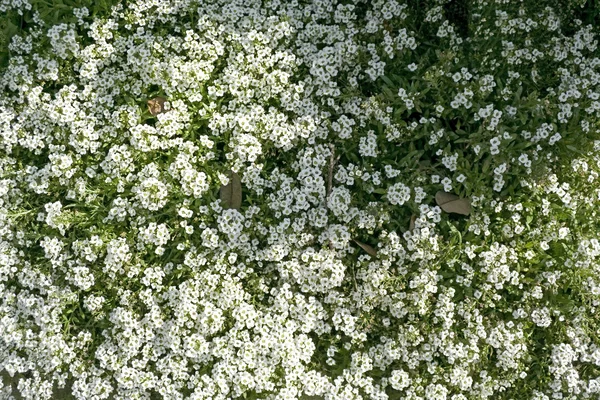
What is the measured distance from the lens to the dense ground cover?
4.41 m

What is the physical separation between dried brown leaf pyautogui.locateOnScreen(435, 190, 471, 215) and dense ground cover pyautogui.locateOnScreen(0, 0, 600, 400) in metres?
0.02

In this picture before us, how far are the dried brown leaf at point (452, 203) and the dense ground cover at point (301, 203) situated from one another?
17 millimetres

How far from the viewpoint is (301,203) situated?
457 centimetres

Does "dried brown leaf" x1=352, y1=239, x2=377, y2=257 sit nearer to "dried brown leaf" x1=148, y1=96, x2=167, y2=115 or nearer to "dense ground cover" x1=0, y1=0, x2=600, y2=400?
"dense ground cover" x1=0, y1=0, x2=600, y2=400

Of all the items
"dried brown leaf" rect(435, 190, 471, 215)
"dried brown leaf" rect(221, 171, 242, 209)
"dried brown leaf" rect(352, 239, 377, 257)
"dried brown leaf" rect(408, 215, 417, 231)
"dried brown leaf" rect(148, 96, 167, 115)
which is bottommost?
"dried brown leaf" rect(352, 239, 377, 257)

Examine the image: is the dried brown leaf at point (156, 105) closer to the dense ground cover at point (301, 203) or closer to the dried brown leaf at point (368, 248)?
the dense ground cover at point (301, 203)

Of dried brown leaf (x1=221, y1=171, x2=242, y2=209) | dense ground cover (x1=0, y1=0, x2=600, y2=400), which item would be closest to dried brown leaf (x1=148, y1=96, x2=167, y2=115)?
dense ground cover (x1=0, y1=0, x2=600, y2=400)

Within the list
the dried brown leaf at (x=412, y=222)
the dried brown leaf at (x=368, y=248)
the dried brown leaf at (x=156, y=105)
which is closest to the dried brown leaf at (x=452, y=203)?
the dried brown leaf at (x=412, y=222)

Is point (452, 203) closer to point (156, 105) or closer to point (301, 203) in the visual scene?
point (301, 203)

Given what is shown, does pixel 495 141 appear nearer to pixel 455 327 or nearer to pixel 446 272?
pixel 446 272

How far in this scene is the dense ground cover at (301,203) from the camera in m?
4.41

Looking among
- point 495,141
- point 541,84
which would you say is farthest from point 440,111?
point 541,84

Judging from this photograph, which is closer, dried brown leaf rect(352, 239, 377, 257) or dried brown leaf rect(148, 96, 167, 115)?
dried brown leaf rect(352, 239, 377, 257)

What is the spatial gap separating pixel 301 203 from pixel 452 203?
1.13 m
